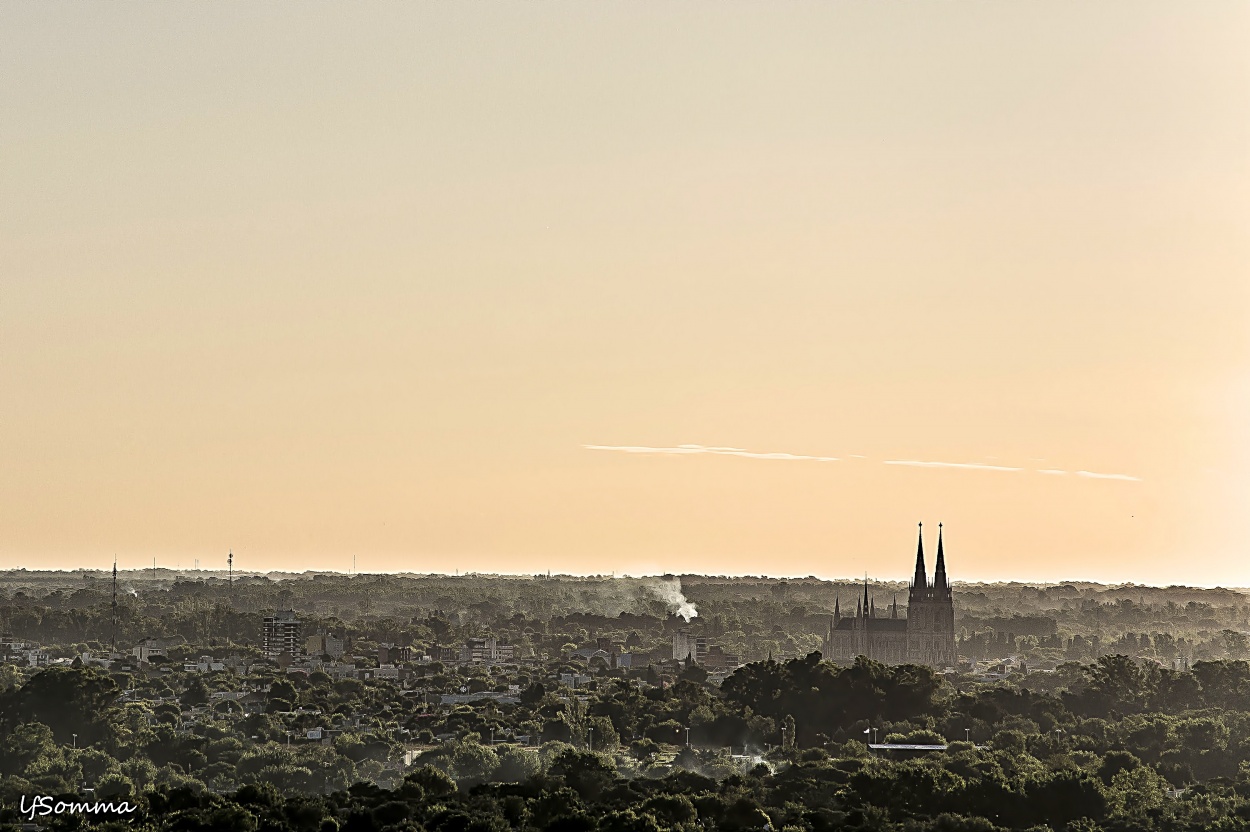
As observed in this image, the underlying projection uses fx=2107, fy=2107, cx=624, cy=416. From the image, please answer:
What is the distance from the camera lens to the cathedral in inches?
6614

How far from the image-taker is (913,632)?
169m

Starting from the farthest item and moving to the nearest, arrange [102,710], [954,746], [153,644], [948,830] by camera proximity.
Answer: [153,644], [102,710], [954,746], [948,830]

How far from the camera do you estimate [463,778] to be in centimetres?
7675

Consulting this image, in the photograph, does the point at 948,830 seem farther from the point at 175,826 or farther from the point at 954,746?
the point at 954,746

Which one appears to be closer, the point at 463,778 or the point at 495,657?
the point at 463,778

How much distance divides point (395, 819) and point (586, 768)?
13068mm

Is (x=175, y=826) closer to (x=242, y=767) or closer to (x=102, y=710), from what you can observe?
(x=242, y=767)

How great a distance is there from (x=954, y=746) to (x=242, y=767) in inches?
1066

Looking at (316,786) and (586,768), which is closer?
(586,768)

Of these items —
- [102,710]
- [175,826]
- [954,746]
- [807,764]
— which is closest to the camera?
[175,826]

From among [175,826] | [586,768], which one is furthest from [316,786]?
[175,826]

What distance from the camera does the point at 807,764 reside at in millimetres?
73500

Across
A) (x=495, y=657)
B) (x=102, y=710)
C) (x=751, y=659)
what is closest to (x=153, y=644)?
(x=495, y=657)

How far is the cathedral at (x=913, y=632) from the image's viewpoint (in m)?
168
